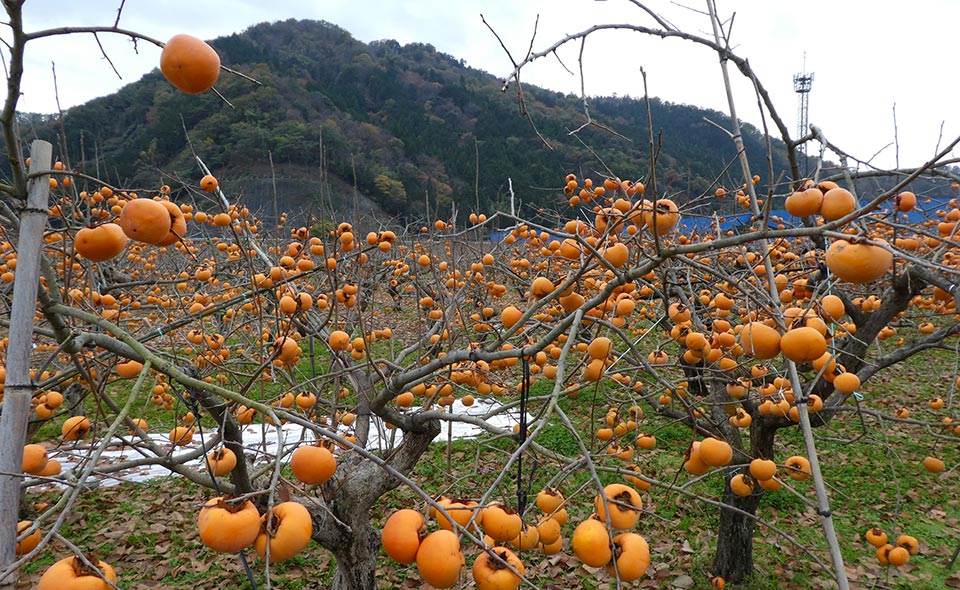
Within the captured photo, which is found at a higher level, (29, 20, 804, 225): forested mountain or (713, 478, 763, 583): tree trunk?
(29, 20, 804, 225): forested mountain

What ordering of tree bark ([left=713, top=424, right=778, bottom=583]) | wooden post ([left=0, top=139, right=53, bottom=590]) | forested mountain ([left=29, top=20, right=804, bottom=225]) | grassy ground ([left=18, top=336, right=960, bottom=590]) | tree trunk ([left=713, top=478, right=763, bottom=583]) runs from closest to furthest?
wooden post ([left=0, top=139, right=53, bottom=590]) → tree bark ([left=713, top=424, right=778, bottom=583]) → tree trunk ([left=713, top=478, right=763, bottom=583]) → grassy ground ([left=18, top=336, right=960, bottom=590]) → forested mountain ([left=29, top=20, right=804, bottom=225])

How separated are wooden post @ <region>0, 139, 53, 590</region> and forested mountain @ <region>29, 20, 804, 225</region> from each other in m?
12.9

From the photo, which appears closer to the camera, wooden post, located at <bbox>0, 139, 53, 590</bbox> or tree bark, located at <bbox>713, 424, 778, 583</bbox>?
wooden post, located at <bbox>0, 139, 53, 590</bbox>

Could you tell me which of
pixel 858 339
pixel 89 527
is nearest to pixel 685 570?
pixel 858 339

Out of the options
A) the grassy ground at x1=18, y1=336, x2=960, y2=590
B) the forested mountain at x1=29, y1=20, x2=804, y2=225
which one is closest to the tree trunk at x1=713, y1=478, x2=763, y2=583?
the grassy ground at x1=18, y1=336, x2=960, y2=590

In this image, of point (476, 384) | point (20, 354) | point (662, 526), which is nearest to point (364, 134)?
point (662, 526)

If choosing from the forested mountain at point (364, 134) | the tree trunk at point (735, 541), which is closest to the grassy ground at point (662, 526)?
the tree trunk at point (735, 541)

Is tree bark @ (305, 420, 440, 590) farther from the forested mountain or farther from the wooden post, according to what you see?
the forested mountain

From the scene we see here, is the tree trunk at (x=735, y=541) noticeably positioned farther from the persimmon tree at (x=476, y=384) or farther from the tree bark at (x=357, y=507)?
the tree bark at (x=357, y=507)

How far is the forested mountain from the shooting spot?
23234 mm

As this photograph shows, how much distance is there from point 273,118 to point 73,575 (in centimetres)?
3467

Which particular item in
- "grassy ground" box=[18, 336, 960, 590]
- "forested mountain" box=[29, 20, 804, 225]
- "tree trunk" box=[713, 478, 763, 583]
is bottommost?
"grassy ground" box=[18, 336, 960, 590]

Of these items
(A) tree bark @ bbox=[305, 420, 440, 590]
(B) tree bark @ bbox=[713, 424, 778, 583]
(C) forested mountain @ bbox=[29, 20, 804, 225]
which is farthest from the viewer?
(C) forested mountain @ bbox=[29, 20, 804, 225]

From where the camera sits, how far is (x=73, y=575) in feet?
2.99
